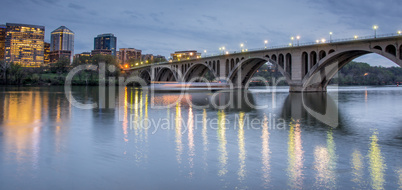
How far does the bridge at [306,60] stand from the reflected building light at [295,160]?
130ft

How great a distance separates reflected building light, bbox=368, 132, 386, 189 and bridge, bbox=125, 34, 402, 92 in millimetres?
40109

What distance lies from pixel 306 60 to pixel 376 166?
56.6 metres

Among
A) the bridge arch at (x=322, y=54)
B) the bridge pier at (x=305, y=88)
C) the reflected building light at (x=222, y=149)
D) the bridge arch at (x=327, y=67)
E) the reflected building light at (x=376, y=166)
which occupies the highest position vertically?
the bridge arch at (x=322, y=54)

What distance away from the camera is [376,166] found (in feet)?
27.5

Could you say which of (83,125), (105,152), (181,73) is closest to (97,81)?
(181,73)

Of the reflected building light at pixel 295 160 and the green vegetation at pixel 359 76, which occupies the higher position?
the green vegetation at pixel 359 76

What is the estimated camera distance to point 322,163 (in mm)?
8625

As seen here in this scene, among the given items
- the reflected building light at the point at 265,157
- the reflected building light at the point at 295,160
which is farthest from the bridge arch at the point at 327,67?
the reflected building light at the point at 265,157

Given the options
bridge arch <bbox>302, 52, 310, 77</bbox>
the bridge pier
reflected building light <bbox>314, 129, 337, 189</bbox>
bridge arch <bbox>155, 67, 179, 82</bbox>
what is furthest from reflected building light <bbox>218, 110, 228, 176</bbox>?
bridge arch <bbox>155, 67, 179, 82</bbox>

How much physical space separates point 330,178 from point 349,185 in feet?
1.69

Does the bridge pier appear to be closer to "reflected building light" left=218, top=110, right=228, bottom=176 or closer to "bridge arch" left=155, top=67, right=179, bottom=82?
"reflected building light" left=218, top=110, right=228, bottom=176

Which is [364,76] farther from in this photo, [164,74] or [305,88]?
[305,88]

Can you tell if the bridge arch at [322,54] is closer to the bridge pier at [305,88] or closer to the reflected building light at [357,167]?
the bridge pier at [305,88]

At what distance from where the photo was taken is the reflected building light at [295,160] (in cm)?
715
